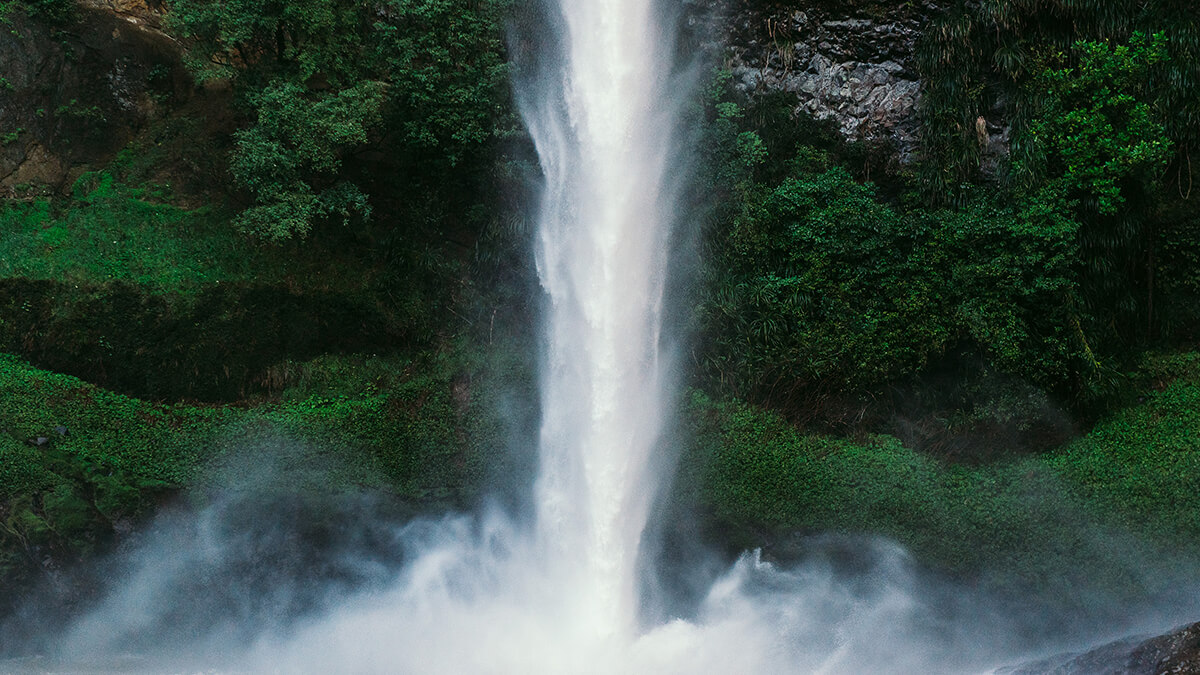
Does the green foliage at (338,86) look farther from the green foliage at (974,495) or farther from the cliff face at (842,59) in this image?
the green foliage at (974,495)

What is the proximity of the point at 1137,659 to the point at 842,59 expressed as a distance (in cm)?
891

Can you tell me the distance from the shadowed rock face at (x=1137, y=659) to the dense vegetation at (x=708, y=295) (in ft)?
5.75

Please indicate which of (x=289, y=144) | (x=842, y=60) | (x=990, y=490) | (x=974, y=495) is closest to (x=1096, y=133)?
(x=842, y=60)

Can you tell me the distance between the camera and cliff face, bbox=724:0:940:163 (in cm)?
1268

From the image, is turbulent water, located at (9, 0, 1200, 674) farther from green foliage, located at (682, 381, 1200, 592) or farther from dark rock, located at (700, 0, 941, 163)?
dark rock, located at (700, 0, 941, 163)

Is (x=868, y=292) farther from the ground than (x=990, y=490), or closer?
farther from the ground

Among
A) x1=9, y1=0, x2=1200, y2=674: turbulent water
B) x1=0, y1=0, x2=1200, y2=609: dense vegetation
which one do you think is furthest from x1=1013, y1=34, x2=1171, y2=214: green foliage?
x1=9, y1=0, x2=1200, y2=674: turbulent water

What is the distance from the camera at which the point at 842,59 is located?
13.0m

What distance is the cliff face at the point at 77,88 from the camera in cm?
1291

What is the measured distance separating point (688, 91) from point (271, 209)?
20.3 feet

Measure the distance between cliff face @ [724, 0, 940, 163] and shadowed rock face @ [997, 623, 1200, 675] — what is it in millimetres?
7126

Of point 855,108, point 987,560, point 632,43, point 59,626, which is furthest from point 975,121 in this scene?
point 59,626

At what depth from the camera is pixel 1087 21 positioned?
37.9ft

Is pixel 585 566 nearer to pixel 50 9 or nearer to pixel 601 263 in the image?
pixel 601 263
